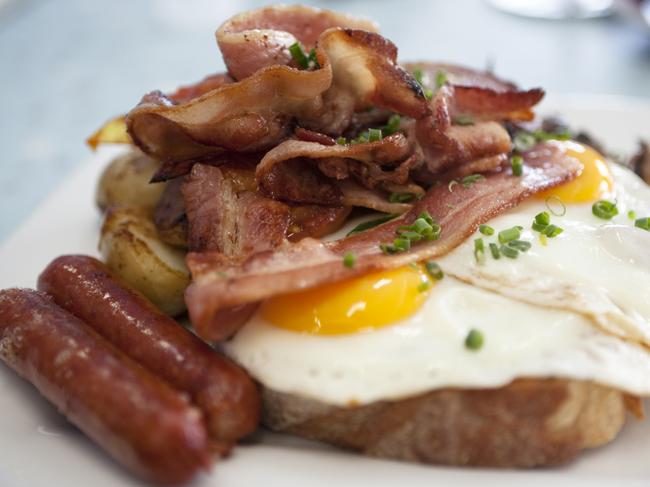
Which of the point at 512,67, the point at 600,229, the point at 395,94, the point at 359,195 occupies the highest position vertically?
the point at 395,94

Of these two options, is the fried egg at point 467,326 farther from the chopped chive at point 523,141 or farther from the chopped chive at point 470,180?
the chopped chive at point 523,141

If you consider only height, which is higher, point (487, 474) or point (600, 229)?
point (600, 229)

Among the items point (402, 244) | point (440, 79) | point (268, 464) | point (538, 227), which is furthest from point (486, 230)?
point (268, 464)

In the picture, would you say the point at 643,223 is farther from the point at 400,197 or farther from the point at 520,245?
the point at 400,197

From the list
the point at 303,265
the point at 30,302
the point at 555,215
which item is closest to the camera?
the point at 303,265

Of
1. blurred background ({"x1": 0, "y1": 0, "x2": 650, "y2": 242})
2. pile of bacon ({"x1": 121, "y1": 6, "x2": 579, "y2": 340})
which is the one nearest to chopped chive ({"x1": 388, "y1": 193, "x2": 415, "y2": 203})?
pile of bacon ({"x1": 121, "y1": 6, "x2": 579, "y2": 340})

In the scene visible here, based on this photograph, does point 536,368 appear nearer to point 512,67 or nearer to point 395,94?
point 395,94

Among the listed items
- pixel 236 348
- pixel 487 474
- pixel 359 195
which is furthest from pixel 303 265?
pixel 487 474

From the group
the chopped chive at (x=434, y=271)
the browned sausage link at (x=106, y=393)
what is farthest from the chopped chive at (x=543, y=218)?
the browned sausage link at (x=106, y=393)

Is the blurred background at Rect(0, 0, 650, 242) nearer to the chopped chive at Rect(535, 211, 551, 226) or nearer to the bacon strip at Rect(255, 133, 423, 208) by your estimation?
the bacon strip at Rect(255, 133, 423, 208)
